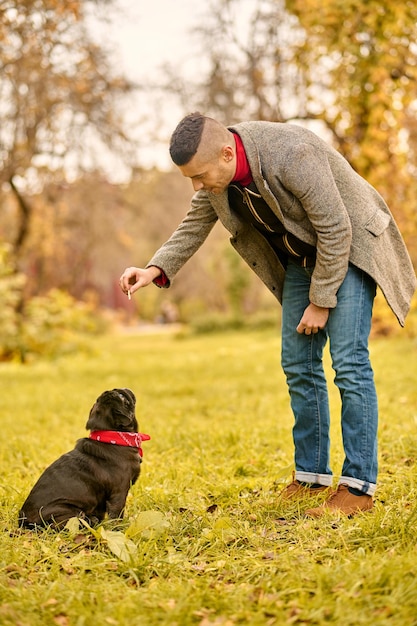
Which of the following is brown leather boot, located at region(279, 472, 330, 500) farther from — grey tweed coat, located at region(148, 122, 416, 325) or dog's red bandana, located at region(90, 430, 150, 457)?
grey tweed coat, located at region(148, 122, 416, 325)

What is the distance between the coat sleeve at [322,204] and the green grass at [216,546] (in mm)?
1022

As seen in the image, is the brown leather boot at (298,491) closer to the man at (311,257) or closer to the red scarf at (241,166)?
the man at (311,257)

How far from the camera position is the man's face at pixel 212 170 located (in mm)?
2861

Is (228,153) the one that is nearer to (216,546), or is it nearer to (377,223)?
(377,223)

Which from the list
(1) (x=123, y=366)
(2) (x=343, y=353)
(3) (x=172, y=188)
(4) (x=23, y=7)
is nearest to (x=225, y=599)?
(2) (x=343, y=353)

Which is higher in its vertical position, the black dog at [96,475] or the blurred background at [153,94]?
the blurred background at [153,94]

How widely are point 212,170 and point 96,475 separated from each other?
137 cm

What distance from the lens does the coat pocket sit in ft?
9.97

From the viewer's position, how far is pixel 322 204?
2885 millimetres

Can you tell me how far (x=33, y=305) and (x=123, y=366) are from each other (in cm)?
244

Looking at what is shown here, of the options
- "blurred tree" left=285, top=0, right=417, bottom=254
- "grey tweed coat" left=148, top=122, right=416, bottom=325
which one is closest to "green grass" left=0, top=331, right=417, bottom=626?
"grey tweed coat" left=148, top=122, right=416, bottom=325

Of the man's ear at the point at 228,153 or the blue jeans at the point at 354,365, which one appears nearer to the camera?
the man's ear at the point at 228,153

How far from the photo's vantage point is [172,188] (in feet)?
69.9

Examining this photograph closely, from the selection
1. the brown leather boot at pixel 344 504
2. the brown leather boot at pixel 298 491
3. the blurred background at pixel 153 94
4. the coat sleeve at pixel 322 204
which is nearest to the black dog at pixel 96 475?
the brown leather boot at pixel 298 491
